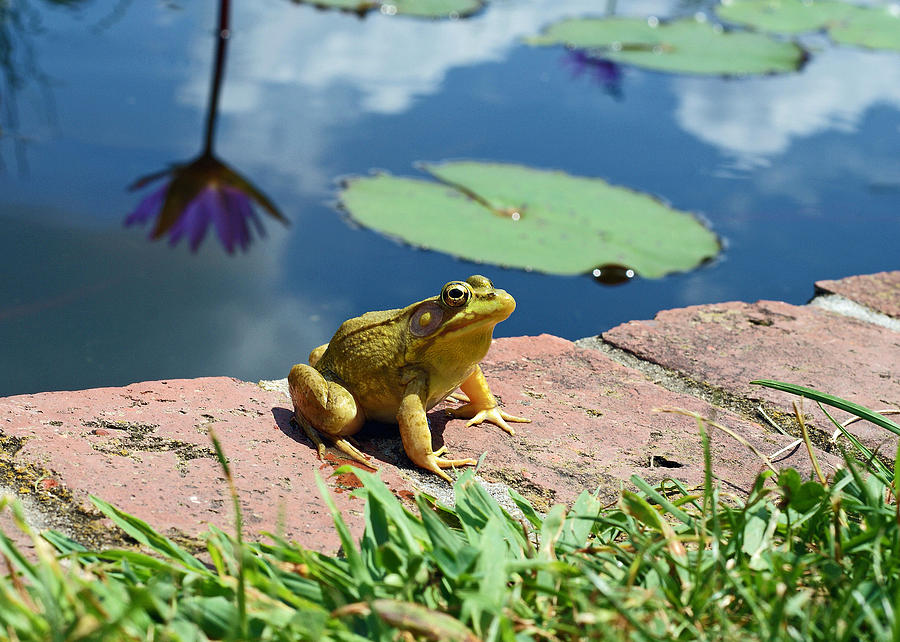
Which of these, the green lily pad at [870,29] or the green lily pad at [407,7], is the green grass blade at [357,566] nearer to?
the green lily pad at [407,7]

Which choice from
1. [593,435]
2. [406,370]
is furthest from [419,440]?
[593,435]

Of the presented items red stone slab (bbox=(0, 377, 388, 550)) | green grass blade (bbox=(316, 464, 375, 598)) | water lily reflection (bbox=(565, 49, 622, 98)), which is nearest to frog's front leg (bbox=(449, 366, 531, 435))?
red stone slab (bbox=(0, 377, 388, 550))

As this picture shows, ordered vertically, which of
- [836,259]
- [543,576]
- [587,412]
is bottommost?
[836,259]

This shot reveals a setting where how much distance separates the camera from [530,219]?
15.0 feet

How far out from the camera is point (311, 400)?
2.21m

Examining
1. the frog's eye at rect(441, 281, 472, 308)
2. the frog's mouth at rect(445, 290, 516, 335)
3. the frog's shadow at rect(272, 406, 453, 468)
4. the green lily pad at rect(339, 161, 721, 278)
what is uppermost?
the frog's eye at rect(441, 281, 472, 308)

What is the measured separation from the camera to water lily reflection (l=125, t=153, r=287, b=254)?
4.12 meters

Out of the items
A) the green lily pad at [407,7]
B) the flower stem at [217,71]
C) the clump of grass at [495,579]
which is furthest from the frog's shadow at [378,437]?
the green lily pad at [407,7]

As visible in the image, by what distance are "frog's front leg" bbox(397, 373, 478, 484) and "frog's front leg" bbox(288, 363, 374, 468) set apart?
0.11 metres

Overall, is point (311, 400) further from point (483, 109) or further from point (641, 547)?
point (483, 109)

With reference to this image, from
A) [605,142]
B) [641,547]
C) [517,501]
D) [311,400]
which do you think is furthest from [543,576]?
[605,142]

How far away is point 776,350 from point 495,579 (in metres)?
1.70

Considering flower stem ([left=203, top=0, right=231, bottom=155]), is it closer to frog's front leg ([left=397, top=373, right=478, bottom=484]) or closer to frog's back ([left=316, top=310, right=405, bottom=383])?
frog's back ([left=316, top=310, right=405, bottom=383])

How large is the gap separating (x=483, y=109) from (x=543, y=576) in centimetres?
474
